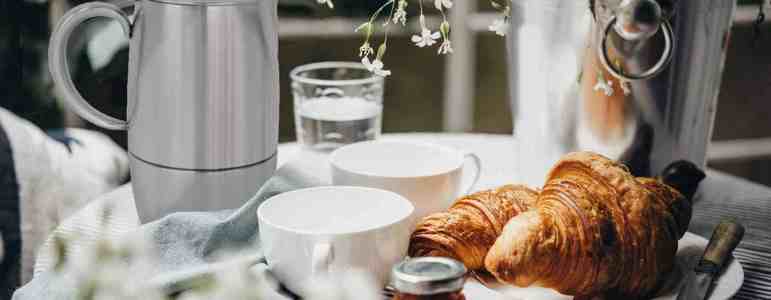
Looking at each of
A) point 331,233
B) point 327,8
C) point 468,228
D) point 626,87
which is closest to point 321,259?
point 331,233

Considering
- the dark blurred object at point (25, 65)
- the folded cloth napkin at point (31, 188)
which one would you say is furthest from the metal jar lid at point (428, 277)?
the dark blurred object at point (25, 65)

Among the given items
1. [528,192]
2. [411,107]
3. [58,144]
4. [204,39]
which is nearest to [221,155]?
[204,39]

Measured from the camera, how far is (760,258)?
762mm

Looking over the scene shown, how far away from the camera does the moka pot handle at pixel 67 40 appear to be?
0.70 metres

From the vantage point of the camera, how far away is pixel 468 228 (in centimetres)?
65

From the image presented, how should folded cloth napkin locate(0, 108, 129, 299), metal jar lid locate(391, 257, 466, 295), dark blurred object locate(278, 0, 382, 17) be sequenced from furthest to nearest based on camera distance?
dark blurred object locate(278, 0, 382, 17)
folded cloth napkin locate(0, 108, 129, 299)
metal jar lid locate(391, 257, 466, 295)

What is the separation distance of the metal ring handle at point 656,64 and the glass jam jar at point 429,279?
1.10ft

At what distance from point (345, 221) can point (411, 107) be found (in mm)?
1610

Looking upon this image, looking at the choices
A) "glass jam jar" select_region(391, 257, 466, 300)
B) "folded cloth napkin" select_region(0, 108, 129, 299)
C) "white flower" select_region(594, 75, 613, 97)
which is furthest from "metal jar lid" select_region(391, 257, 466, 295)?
"folded cloth napkin" select_region(0, 108, 129, 299)

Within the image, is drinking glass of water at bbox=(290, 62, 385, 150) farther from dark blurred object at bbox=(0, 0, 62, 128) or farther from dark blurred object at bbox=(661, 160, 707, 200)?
dark blurred object at bbox=(0, 0, 62, 128)

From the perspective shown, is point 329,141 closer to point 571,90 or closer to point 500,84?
point 571,90

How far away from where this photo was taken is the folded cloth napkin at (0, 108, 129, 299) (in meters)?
1.14

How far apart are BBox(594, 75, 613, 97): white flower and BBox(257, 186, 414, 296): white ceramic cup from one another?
244 millimetres

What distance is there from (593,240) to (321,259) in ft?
0.59
